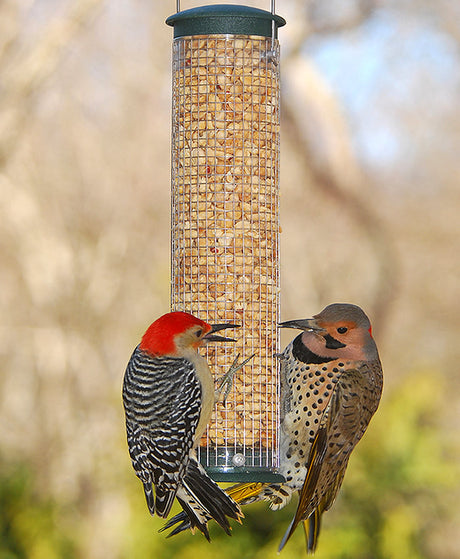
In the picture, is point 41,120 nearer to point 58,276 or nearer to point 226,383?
point 58,276

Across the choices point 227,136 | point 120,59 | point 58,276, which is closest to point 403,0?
Result: point 120,59

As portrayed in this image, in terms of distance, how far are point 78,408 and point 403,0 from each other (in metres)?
5.00

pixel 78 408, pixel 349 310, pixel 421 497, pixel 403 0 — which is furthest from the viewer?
pixel 403 0

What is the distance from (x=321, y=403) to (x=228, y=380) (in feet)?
1.27

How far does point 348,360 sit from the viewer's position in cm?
432

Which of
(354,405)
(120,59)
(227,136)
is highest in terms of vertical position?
(120,59)

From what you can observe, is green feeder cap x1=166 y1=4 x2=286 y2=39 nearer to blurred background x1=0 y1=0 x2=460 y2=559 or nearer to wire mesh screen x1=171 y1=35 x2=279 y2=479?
wire mesh screen x1=171 y1=35 x2=279 y2=479

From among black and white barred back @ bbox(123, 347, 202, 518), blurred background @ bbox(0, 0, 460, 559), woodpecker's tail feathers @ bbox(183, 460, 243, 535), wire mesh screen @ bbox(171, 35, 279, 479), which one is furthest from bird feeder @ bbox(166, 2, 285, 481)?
blurred background @ bbox(0, 0, 460, 559)

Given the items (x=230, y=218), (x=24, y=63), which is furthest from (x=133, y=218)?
(x=230, y=218)

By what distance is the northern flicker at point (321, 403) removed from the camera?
14.0 feet

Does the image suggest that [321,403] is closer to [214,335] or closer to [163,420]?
[214,335]

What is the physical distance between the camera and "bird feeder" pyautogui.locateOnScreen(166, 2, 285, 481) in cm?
436

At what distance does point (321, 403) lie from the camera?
170 inches

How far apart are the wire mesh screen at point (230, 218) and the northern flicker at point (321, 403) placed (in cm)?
9
